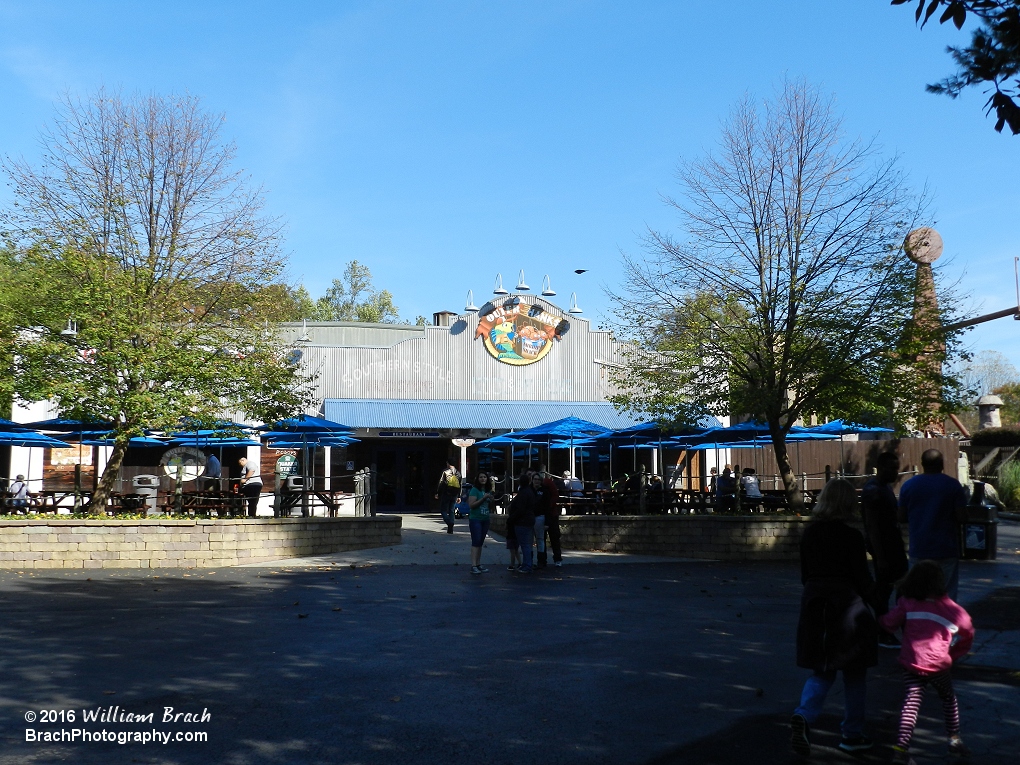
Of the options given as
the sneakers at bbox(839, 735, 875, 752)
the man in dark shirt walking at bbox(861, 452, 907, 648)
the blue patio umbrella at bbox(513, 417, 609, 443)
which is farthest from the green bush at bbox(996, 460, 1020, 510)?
the sneakers at bbox(839, 735, 875, 752)

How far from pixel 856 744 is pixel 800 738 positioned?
1.26 ft

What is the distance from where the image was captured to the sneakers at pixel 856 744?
5234 millimetres

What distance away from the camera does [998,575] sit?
13.8m

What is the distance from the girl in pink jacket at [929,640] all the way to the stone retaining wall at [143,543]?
505 inches

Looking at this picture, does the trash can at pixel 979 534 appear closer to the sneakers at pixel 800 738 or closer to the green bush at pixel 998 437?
the sneakers at pixel 800 738

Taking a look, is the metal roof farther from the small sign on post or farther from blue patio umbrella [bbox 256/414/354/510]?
blue patio umbrella [bbox 256/414/354/510]

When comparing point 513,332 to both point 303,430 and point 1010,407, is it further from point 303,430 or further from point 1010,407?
point 1010,407

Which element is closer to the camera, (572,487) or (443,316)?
(572,487)

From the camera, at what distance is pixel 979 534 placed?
15.6 m

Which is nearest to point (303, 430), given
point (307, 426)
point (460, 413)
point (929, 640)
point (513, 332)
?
point (307, 426)

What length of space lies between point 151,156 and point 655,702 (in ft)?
53.5

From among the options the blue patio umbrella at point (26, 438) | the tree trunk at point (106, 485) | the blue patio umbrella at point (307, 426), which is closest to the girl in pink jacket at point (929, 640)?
the tree trunk at point (106, 485)

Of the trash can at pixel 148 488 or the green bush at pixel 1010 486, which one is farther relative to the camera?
the green bush at pixel 1010 486

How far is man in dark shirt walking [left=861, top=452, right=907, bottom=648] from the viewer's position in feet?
26.5
